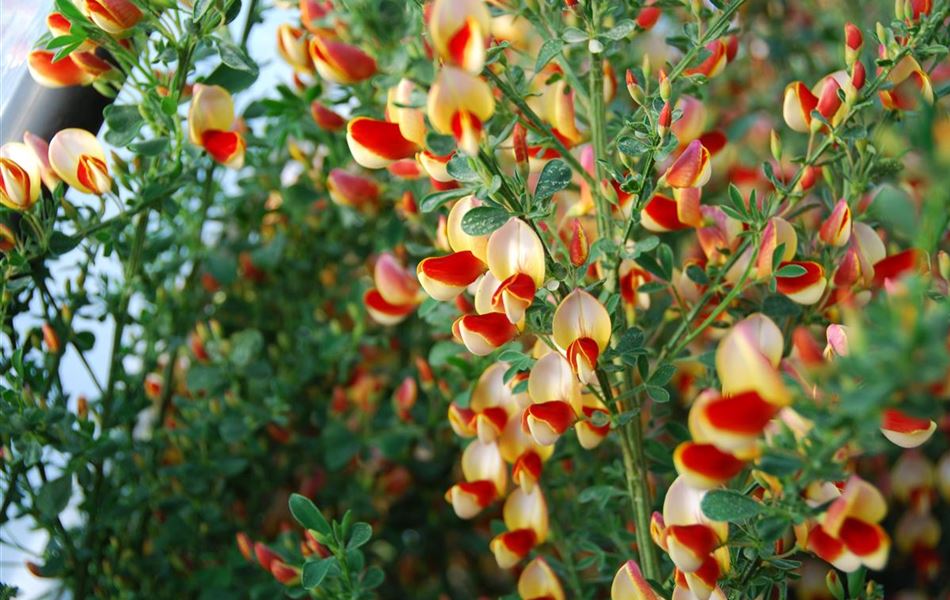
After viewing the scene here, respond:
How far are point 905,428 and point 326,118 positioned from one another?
0.49m

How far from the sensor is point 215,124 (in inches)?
24.9

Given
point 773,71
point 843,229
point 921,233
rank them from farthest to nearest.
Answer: point 773,71 < point 843,229 < point 921,233

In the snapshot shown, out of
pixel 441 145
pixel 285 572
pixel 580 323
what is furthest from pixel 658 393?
pixel 285 572

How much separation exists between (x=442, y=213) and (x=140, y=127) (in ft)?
0.70

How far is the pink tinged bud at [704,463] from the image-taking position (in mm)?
382

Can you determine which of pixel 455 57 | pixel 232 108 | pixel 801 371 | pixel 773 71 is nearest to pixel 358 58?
pixel 232 108

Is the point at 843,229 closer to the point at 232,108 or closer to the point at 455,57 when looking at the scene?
the point at 455,57

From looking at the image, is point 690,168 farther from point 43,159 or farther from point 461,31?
point 43,159

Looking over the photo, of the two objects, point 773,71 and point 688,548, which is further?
point 773,71

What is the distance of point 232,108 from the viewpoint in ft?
2.08

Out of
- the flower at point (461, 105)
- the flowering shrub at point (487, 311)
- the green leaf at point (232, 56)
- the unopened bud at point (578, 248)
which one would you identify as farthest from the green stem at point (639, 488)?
the green leaf at point (232, 56)

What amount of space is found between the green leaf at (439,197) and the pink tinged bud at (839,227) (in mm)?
220

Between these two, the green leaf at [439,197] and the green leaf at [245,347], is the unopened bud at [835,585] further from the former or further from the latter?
the green leaf at [245,347]

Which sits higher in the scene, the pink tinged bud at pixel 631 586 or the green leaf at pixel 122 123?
the green leaf at pixel 122 123
